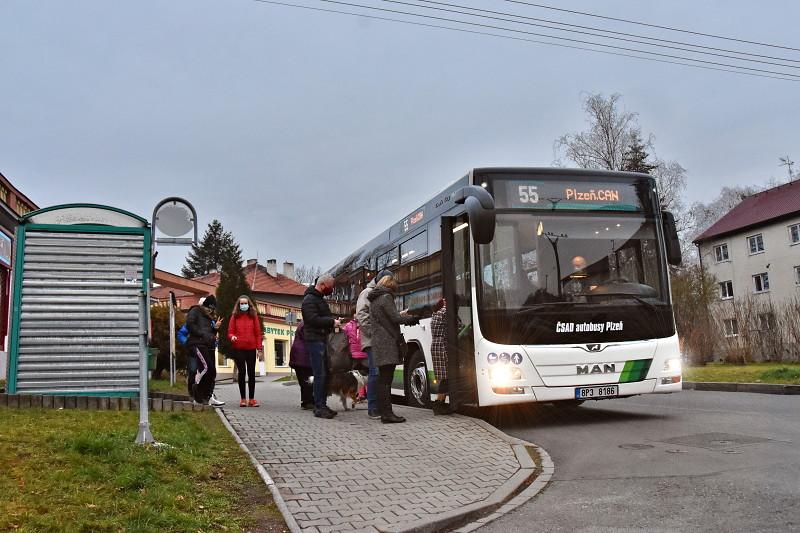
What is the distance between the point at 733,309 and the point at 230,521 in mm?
30239

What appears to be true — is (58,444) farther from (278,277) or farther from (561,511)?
(278,277)

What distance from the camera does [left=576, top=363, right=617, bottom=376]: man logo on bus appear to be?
923 cm

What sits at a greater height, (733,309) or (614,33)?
(614,33)

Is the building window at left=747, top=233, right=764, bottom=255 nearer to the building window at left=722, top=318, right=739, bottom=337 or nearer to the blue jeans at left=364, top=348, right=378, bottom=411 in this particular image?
the building window at left=722, top=318, right=739, bottom=337

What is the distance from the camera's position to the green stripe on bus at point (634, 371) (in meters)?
9.38

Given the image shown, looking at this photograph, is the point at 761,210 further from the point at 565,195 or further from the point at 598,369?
the point at 598,369

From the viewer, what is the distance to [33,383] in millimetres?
10117

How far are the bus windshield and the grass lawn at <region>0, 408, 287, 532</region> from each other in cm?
366

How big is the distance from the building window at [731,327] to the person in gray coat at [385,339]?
23.2 meters

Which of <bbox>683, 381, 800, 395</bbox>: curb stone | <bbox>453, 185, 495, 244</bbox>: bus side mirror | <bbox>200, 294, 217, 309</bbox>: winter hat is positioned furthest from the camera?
<bbox>683, 381, 800, 395</bbox>: curb stone

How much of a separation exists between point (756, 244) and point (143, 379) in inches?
1929

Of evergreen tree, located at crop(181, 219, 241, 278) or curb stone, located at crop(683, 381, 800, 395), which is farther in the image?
evergreen tree, located at crop(181, 219, 241, 278)

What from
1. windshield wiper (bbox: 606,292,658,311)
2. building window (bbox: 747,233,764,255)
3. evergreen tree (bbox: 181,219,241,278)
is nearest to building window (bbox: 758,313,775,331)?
building window (bbox: 747,233,764,255)

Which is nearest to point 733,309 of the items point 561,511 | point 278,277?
point 561,511
